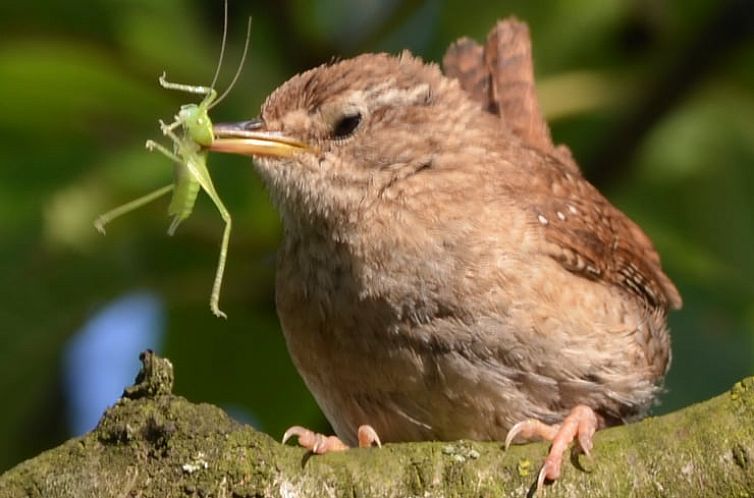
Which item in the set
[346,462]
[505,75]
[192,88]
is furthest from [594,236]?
[346,462]

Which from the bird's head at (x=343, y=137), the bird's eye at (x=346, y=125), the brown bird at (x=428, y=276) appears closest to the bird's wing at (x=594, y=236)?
the brown bird at (x=428, y=276)

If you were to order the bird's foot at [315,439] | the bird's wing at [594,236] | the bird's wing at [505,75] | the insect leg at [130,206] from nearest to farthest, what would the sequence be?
1. the bird's foot at [315,439]
2. the insect leg at [130,206]
3. the bird's wing at [594,236]
4. the bird's wing at [505,75]

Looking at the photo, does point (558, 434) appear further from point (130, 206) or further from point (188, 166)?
point (130, 206)

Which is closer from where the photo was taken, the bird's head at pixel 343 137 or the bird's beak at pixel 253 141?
the bird's beak at pixel 253 141

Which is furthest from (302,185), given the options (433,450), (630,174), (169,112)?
(433,450)

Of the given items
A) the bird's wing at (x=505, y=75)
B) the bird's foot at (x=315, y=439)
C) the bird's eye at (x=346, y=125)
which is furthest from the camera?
the bird's wing at (x=505, y=75)

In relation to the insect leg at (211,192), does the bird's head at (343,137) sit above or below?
above

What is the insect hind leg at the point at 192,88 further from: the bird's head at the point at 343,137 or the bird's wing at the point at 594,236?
the bird's wing at the point at 594,236
